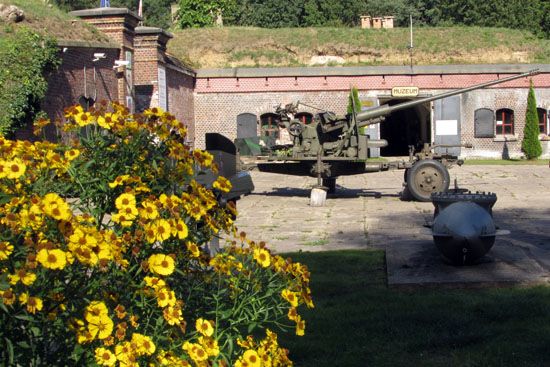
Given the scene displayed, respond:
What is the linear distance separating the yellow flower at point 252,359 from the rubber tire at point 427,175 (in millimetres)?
11991

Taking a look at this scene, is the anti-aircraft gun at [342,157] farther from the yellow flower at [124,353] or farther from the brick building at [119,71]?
the yellow flower at [124,353]

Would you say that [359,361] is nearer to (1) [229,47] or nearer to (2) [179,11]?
(1) [229,47]

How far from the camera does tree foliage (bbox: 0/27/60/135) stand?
15.3 m

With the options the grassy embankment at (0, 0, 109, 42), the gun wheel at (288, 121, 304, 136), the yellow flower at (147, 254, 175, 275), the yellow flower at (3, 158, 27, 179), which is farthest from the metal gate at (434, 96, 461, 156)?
the yellow flower at (3, 158, 27, 179)

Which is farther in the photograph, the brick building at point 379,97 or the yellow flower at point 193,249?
the brick building at point 379,97

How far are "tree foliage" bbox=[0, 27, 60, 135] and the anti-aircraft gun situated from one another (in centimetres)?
451

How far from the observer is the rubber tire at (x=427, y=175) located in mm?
14844

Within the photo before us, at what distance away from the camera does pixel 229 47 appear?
32.9 metres

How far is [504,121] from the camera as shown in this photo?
3059 cm

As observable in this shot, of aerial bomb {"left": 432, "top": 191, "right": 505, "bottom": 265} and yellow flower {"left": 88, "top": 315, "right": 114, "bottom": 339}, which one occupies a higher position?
yellow flower {"left": 88, "top": 315, "right": 114, "bottom": 339}

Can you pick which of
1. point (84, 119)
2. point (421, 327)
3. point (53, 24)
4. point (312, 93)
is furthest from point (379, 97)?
point (84, 119)

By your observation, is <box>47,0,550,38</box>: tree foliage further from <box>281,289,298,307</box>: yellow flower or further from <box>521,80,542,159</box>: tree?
<box>281,289,298,307</box>: yellow flower

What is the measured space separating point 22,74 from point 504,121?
19832 millimetres

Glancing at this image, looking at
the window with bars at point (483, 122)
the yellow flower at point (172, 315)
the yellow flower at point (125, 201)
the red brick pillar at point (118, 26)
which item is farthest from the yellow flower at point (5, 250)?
the window with bars at point (483, 122)
